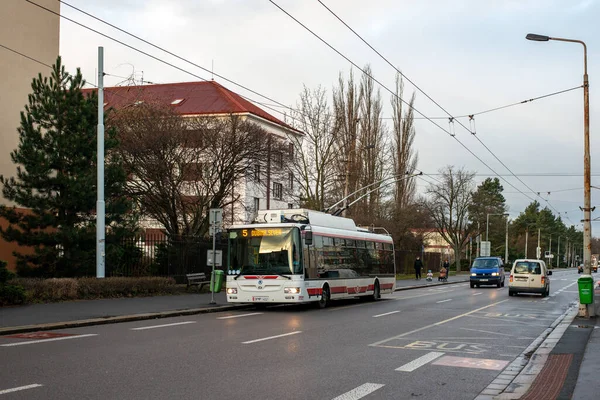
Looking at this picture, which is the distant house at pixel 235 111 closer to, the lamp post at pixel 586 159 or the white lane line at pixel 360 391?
the lamp post at pixel 586 159

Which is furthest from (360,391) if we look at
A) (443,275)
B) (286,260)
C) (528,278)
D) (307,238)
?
(443,275)

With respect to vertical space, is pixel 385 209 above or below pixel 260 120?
below

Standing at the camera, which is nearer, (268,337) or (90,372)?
(90,372)

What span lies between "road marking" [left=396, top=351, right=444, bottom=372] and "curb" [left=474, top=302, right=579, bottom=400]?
1209 millimetres

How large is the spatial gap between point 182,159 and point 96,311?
43.5 feet

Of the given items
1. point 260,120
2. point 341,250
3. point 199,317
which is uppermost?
point 260,120

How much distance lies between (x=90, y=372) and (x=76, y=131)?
14.8 metres

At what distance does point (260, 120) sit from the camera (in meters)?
54.6

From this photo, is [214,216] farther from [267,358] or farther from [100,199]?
[267,358]

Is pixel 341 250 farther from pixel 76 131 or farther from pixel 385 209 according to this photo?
pixel 385 209

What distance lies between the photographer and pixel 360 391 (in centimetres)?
841

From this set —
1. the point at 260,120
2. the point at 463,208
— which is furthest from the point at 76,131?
the point at 463,208

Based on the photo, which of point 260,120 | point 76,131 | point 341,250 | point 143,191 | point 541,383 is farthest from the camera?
point 260,120

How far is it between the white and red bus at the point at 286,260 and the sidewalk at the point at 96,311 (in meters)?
1.41
